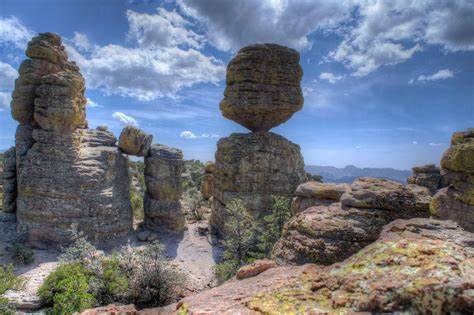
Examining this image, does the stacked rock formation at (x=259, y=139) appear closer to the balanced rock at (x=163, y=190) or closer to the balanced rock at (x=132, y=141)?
the balanced rock at (x=163, y=190)

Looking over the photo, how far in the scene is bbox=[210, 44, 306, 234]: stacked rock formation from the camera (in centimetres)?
3244

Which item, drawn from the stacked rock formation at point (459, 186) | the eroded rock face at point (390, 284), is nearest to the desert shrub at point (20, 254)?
the eroded rock face at point (390, 284)

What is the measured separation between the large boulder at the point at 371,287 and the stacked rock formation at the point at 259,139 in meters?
25.7

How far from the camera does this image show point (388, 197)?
879 cm

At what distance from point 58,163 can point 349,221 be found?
91.4 feet

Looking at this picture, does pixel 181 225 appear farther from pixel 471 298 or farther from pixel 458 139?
pixel 471 298

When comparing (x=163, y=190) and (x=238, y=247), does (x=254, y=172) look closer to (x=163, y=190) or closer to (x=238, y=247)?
(x=238, y=247)

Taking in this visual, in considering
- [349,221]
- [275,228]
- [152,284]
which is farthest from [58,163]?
[349,221]

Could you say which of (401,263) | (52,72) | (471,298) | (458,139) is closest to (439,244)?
(401,263)

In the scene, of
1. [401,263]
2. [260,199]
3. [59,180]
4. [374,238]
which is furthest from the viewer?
[260,199]

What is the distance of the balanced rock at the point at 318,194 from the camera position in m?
13.1

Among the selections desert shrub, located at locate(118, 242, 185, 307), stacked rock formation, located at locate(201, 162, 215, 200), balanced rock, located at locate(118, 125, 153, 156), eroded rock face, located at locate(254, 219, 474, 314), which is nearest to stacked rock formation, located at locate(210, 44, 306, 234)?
stacked rock formation, located at locate(201, 162, 215, 200)

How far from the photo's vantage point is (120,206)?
98.0ft

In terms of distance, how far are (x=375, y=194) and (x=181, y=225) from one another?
2752 cm
